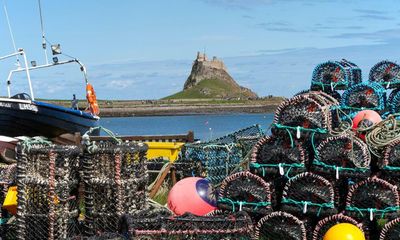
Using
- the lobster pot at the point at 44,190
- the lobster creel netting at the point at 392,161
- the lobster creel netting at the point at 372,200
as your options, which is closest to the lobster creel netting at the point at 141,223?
the lobster pot at the point at 44,190

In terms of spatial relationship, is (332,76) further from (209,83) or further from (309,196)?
(209,83)

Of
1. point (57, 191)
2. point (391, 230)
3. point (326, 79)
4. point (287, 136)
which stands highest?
point (326, 79)

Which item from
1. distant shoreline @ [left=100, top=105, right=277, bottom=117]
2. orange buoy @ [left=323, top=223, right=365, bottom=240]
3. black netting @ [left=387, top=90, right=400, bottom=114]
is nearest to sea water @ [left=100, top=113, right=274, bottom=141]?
black netting @ [left=387, top=90, right=400, bottom=114]

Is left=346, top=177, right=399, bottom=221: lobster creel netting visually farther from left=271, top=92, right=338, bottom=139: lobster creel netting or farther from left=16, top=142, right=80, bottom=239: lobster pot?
left=16, top=142, right=80, bottom=239: lobster pot

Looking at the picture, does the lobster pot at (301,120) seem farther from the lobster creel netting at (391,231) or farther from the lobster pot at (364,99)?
the lobster pot at (364,99)

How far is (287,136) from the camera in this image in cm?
587

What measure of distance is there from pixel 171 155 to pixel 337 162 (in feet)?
13.5

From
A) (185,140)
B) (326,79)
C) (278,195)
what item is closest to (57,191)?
(278,195)

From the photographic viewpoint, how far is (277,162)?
589 centimetres

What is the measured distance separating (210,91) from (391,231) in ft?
436

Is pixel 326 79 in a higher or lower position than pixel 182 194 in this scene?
higher

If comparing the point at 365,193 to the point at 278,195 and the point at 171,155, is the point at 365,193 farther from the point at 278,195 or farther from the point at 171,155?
the point at 171,155

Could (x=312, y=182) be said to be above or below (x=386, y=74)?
below

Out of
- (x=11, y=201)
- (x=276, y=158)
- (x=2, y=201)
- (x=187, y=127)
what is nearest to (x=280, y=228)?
(x=276, y=158)
